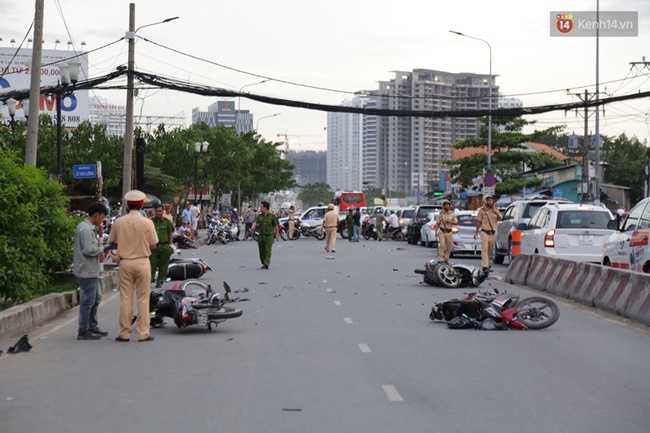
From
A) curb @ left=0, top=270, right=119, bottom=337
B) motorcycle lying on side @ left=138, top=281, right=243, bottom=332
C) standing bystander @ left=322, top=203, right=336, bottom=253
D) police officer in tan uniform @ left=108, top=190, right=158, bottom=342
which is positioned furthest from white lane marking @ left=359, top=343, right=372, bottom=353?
standing bystander @ left=322, top=203, right=336, bottom=253

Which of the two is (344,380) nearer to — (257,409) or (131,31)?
(257,409)

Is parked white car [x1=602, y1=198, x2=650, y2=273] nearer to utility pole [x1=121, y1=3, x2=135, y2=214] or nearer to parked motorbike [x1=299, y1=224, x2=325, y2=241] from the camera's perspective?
utility pole [x1=121, y1=3, x2=135, y2=214]

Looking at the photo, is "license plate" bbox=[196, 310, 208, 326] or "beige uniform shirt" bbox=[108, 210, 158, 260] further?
"license plate" bbox=[196, 310, 208, 326]

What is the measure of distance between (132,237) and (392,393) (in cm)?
484

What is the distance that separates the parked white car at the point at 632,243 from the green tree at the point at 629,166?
183 ft

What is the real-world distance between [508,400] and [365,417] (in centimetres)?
140

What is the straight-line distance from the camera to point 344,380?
8625mm

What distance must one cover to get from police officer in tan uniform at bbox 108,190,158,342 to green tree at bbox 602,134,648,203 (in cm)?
6421

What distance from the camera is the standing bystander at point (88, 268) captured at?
463 inches

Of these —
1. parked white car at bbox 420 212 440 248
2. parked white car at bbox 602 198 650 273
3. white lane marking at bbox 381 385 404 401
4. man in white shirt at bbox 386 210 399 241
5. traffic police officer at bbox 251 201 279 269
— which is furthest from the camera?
man in white shirt at bbox 386 210 399 241

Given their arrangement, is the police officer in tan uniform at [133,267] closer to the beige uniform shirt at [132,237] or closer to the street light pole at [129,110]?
the beige uniform shirt at [132,237]

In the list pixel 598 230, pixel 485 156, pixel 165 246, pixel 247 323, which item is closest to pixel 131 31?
pixel 165 246

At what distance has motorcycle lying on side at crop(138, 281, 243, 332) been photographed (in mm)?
12125

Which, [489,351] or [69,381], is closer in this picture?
[69,381]
